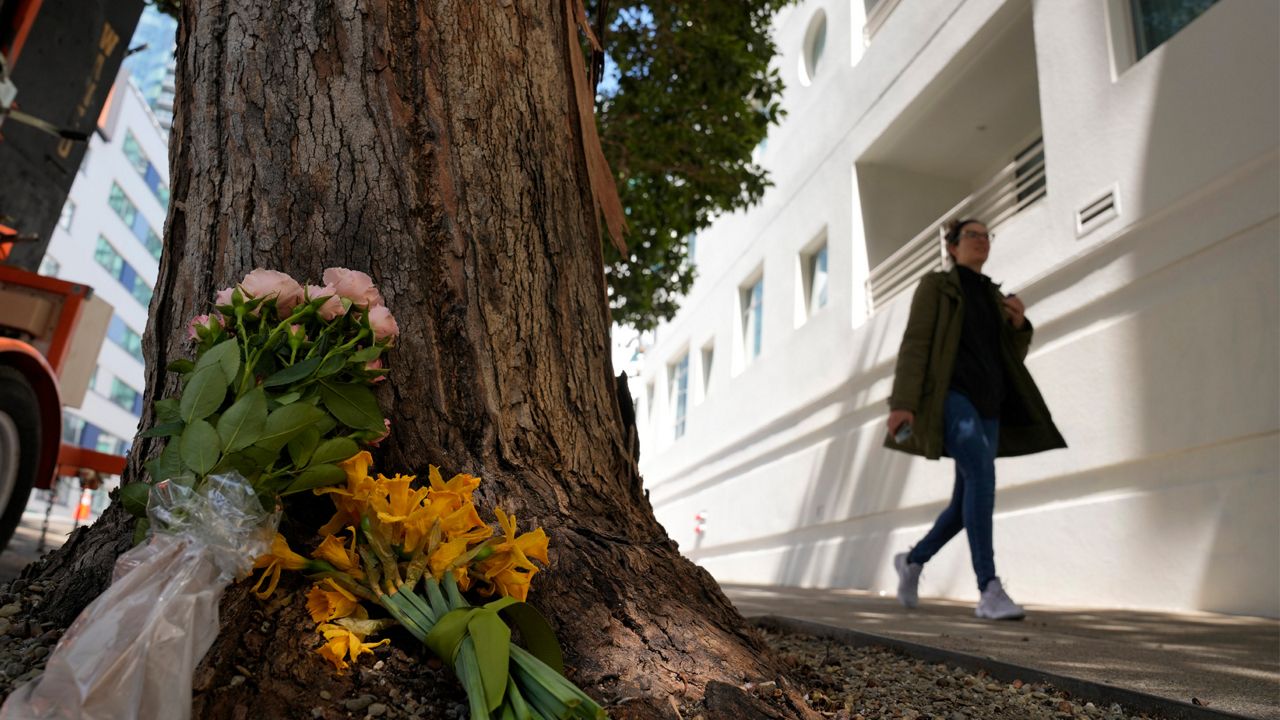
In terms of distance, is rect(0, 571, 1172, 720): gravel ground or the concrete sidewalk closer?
rect(0, 571, 1172, 720): gravel ground

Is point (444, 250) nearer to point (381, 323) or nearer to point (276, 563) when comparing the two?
point (381, 323)

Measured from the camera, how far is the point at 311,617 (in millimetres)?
1520

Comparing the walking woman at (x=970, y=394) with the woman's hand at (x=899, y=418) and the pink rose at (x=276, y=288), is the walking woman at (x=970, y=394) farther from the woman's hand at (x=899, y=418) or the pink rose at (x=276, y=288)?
the pink rose at (x=276, y=288)

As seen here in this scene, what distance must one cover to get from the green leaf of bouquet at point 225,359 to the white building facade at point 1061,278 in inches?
187

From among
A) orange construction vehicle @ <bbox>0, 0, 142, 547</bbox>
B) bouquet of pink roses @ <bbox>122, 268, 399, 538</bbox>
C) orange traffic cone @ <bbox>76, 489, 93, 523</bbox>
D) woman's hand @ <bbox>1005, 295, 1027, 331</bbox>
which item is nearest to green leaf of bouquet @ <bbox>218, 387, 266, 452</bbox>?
bouquet of pink roses @ <bbox>122, 268, 399, 538</bbox>

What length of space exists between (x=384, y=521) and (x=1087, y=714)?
1.51 m

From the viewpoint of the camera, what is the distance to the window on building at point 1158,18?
5391 mm

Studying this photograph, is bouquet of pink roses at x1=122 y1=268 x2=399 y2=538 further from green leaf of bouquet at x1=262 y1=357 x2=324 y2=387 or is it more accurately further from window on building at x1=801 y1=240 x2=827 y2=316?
window on building at x1=801 y1=240 x2=827 y2=316

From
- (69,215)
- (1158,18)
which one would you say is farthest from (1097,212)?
(69,215)

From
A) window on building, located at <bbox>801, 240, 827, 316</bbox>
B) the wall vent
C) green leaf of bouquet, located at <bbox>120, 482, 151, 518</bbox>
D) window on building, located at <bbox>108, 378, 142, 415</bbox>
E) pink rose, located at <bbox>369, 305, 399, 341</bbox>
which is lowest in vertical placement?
green leaf of bouquet, located at <bbox>120, 482, 151, 518</bbox>

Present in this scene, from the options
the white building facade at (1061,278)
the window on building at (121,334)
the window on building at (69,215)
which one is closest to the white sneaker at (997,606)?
the white building facade at (1061,278)

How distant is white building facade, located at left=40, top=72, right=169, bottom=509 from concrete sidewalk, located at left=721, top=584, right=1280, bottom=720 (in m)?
35.2

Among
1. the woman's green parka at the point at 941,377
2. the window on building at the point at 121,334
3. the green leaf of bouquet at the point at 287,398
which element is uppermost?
the window on building at the point at 121,334

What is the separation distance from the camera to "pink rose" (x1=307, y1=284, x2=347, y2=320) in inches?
65.2
